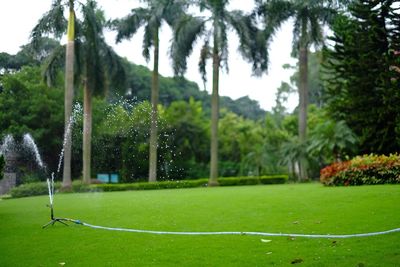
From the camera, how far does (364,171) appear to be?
15367 millimetres

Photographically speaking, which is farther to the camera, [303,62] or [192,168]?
[192,168]

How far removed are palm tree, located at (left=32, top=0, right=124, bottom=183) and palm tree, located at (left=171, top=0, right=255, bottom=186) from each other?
3.40m

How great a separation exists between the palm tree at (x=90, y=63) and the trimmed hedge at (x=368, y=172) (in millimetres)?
12943

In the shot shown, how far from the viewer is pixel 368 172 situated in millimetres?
15328

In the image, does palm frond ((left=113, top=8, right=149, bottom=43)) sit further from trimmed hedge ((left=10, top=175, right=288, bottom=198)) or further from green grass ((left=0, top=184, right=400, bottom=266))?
green grass ((left=0, top=184, right=400, bottom=266))

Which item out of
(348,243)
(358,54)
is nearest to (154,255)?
(348,243)

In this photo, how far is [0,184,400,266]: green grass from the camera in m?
5.27

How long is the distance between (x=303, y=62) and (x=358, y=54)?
453 cm

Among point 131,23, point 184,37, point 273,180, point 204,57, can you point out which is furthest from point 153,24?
point 273,180

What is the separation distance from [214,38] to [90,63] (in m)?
6.48

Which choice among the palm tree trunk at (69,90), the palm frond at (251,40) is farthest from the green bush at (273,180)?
the palm tree trunk at (69,90)

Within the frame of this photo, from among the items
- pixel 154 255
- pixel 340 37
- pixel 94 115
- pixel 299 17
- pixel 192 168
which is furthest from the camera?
pixel 192 168

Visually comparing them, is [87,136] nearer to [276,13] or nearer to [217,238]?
[276,13]

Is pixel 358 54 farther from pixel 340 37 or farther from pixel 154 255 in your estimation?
pixel 154 255
